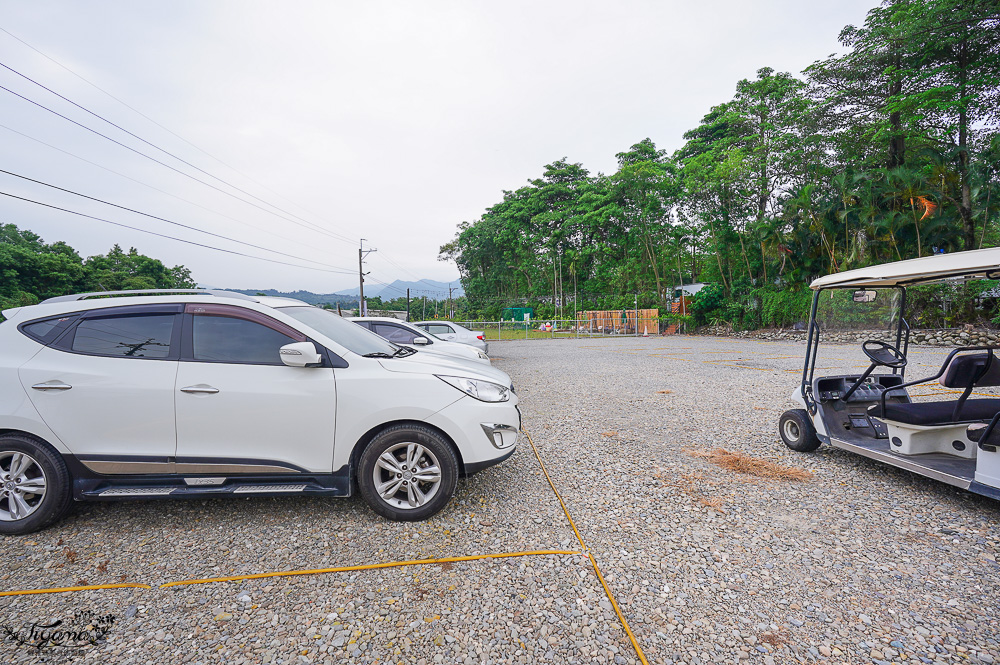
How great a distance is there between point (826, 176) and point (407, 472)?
90.4 feet

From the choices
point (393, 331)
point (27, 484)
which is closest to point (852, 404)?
point (27, 484)

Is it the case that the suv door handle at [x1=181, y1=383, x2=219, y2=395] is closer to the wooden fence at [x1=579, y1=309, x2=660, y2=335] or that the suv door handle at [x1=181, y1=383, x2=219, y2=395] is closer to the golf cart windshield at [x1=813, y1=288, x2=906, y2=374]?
the golf cart windshield at [x1=813, y1=288, x2=906, y2=374]

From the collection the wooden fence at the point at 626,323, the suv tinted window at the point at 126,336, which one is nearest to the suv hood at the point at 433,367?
the suv tinted window at the point at 126,336

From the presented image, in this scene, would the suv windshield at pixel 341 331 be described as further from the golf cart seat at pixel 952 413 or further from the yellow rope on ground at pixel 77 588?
the golf cart seat at pixel 952 413

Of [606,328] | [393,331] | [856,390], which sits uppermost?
[393,331]

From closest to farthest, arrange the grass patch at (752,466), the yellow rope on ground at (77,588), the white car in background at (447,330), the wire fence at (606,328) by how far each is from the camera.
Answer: the yellow rope on ground at (77,588), the grass patch at (752,466), the white car in background at (447,330), the wire fence at (606,328)

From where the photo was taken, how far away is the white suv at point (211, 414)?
2.95m

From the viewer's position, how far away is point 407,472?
122 inches

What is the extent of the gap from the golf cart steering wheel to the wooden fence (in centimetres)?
2605

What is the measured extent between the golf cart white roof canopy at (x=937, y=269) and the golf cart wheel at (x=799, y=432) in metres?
1.39

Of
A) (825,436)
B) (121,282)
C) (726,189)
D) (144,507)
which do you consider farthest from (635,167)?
(121,282)

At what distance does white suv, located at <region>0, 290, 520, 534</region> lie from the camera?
2.95 meters

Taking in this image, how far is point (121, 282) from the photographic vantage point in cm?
5072

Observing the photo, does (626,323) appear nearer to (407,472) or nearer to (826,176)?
(826,176)
